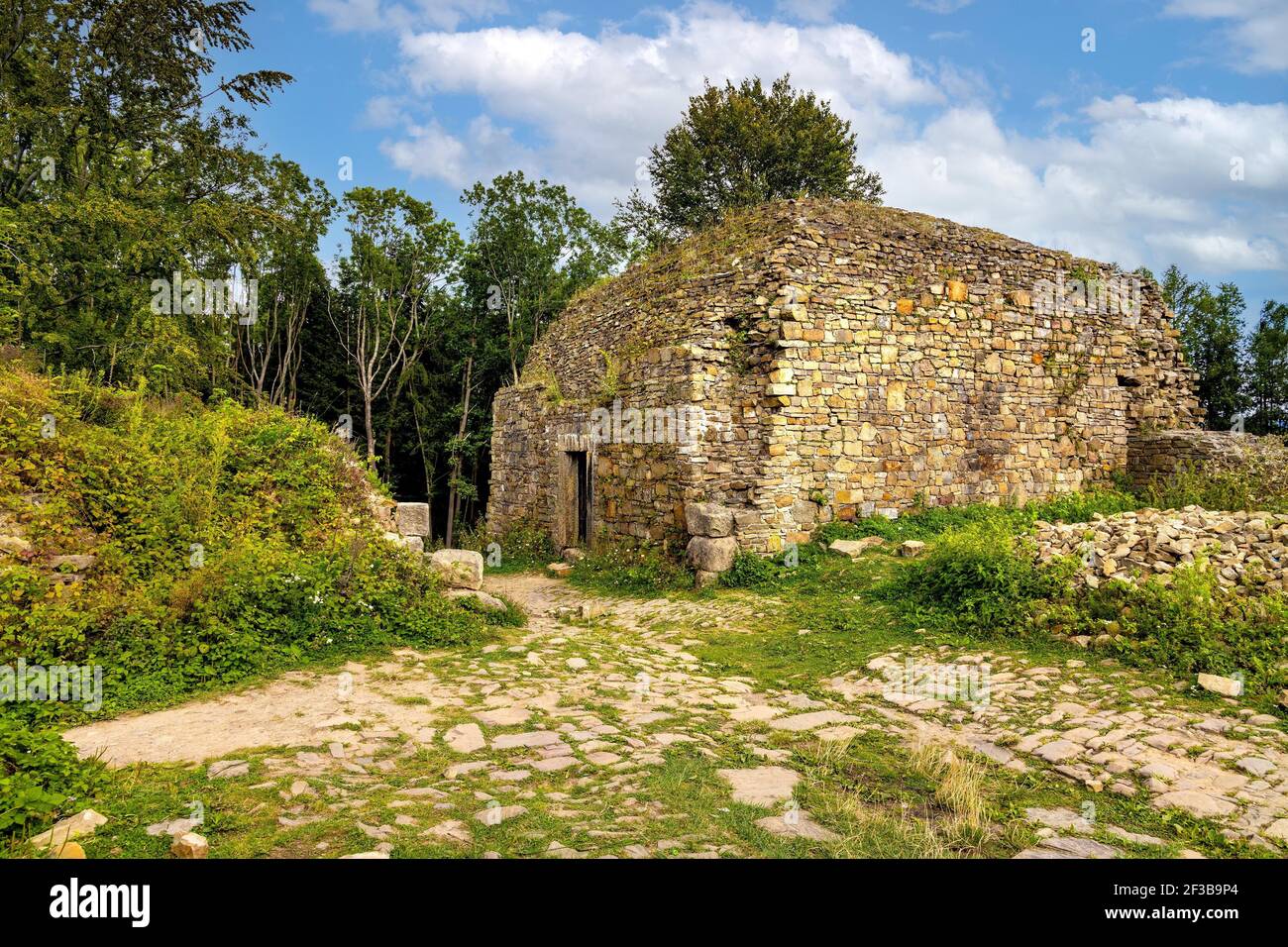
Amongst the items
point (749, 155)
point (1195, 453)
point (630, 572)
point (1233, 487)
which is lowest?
point (630, 572)

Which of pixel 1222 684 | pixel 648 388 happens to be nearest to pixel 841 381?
pixel 648 388

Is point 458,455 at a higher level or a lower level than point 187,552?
higher

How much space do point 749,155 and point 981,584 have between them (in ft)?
74.4

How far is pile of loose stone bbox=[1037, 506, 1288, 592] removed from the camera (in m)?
6.34

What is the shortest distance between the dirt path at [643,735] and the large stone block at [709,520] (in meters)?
3.53

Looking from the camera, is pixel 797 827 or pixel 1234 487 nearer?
pixel 797 827

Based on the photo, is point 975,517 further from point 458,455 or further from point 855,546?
point 458,455

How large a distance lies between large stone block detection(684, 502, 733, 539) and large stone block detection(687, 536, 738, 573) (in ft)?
0.32

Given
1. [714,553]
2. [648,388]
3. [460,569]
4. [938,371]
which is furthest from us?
[938,371]

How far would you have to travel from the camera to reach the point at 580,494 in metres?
14.1
